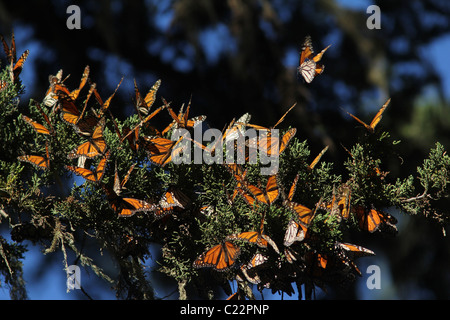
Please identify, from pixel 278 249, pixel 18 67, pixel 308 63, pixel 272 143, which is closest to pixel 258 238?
pixel 278 249

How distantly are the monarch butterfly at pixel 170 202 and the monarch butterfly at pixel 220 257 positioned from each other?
11 cm

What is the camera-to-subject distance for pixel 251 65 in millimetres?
2320

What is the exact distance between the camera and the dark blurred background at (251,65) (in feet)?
7.38

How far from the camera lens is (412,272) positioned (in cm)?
340

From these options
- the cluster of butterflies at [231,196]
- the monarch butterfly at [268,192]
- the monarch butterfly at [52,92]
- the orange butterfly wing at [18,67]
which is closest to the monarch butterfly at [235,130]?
the cluster of butterflies at [231,196]

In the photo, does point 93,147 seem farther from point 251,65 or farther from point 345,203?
point 251,65

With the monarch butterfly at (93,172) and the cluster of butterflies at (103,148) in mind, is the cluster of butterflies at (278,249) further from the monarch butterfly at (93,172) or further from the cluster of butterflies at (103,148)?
the monarch butterfly at (93,172)

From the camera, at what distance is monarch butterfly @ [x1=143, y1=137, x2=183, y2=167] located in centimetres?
108

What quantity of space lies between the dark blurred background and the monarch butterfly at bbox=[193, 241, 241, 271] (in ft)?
3.04

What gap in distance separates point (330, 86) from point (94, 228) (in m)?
1.89

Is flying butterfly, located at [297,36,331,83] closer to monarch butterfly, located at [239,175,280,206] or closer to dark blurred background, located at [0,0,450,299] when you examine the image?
monarch butterfly, located at [239,175,280,206]

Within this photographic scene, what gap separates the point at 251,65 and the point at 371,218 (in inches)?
52.6

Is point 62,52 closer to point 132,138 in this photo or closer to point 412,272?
point 132,138
